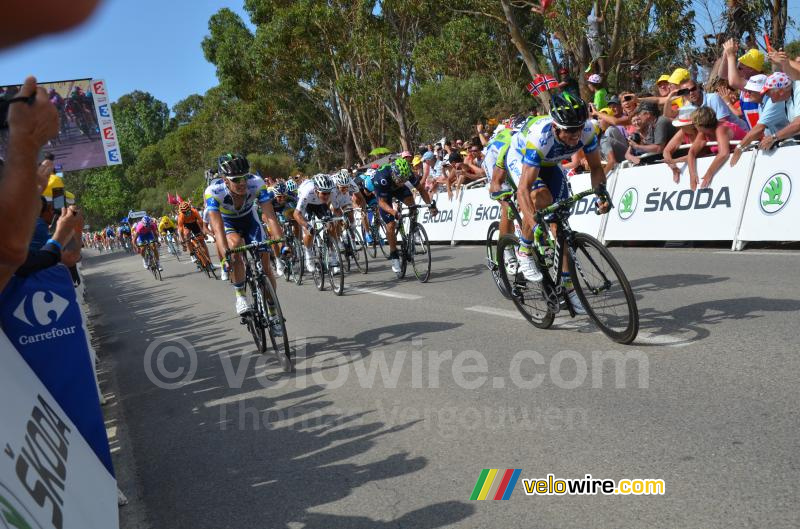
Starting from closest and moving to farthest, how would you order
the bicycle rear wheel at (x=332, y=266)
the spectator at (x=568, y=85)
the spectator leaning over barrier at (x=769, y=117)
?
1. the spectator at (x=568, y=85)
2. the spectator leaning over barrier at (x=769, y=117)
3. the bicycle rear wheel at (x=332, y=266)

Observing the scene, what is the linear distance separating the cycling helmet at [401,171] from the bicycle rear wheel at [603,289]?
5650 mm

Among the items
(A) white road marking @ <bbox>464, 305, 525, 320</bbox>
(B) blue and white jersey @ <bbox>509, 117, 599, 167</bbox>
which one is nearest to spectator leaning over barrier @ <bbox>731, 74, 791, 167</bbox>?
(B) blue and white jersey @ <bbox>509, 117, 599, 167</bbox>

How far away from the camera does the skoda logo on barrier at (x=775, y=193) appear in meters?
8.91

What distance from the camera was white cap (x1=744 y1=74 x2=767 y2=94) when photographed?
9836mm

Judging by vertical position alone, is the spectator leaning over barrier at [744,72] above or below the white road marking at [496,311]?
above

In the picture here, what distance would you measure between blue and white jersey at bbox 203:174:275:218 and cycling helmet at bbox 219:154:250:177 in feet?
0.98

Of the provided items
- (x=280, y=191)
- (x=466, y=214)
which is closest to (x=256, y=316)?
(x=466, y=214)

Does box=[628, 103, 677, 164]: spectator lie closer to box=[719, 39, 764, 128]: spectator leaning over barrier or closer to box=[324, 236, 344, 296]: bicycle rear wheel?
box=[719, 39, 764, 128]: spectator leaning over barrier

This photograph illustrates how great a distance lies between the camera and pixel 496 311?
8.05m

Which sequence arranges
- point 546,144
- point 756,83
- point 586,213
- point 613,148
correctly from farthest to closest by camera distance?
point 586,213
point 613,148
point 756,83
point 546,144

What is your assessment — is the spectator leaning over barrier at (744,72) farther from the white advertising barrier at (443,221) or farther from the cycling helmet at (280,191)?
the cycling helmet at (280,191)

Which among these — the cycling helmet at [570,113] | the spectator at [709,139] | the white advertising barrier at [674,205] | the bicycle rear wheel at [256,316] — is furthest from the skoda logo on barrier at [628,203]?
the bicycle rear wheel at [256,316]

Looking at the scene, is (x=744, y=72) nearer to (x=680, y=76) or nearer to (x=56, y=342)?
(x=680, y=76)

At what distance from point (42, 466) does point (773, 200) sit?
29.7ft
